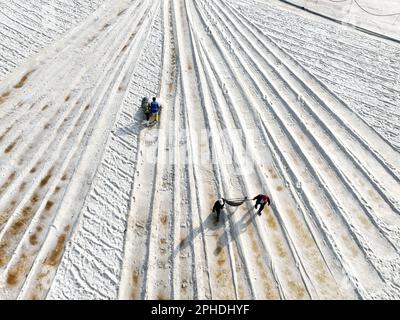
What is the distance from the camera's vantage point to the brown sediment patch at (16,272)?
7468mm

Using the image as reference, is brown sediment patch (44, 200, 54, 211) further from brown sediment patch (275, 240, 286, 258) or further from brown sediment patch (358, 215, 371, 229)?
brown sediment patch (358, 215, 371, 229)

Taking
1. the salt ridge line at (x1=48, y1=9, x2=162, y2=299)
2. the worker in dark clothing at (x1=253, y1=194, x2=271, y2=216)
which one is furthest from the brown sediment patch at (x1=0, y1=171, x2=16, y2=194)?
the worker in dark clothing at (x1=253, y1=194, x2=271, y2=216)

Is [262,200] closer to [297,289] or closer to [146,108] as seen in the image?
[297,289]

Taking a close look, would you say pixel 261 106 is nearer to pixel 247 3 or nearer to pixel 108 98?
pixel 108 98

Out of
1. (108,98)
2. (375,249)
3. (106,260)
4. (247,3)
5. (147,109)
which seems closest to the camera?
(106,260)

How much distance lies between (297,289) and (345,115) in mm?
7423

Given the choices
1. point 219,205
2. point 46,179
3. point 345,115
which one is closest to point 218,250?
point 219,205

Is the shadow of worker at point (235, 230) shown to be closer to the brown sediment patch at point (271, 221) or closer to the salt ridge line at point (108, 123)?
the brown sediment patch at point (271, 221)

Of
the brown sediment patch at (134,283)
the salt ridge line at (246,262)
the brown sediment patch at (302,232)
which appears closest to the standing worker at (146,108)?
the salt ridge line at (246,262)

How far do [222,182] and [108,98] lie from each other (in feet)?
19.1

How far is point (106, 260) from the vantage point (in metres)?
7.99

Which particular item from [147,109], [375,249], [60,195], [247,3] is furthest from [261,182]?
[247,3]

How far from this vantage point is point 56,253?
26.2 feet
